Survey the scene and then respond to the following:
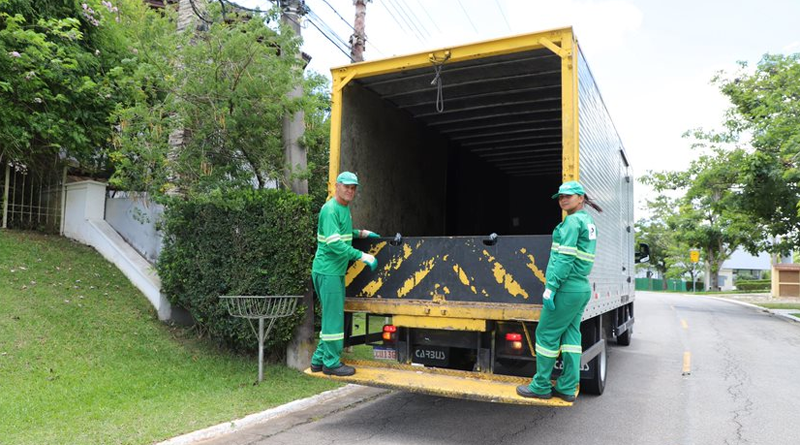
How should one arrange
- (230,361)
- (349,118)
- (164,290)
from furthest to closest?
(164,290) < (230,361) < (349,118)

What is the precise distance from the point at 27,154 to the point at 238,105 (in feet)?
17.6

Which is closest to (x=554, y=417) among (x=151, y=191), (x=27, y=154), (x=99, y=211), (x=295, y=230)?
(x=295, y=230)

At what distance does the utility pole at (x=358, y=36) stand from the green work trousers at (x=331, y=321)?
321 inches

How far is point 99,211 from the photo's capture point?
1011cm

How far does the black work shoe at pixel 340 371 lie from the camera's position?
17.1 feet

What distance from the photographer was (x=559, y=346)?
4613 millimetres

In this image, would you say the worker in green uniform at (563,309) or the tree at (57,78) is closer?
the worker in green uniform at (563,309)

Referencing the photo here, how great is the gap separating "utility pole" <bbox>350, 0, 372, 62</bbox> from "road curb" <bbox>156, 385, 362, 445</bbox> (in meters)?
7.96

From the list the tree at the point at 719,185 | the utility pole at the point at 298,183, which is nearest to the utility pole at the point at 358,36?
the utility pole at the point at 298,183

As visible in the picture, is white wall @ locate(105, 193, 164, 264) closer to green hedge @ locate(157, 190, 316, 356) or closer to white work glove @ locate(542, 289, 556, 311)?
green hedge @ locate(157, 190, 316, 356)

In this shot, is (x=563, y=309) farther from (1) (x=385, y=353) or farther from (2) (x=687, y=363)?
(2) (x=687, y=363)

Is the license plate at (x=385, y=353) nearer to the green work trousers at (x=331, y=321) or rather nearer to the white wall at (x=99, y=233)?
the green work trousers at (x=331, y=321)

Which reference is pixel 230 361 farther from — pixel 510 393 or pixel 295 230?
pixel 510 393

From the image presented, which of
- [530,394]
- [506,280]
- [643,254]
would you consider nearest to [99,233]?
[506,280]
